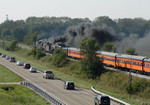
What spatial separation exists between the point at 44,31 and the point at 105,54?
124471mm

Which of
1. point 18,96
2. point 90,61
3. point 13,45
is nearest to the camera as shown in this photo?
point 18,96

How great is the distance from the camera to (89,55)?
5716 cm

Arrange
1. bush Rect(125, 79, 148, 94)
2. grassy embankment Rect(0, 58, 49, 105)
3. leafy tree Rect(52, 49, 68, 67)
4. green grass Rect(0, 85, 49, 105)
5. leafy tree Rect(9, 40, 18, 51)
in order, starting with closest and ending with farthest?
green grass Rect(0, 85, 49, 105) < grassy embankment Rect(0, 58, 49, 105) < bush Rect(125, 79, 148, 94) < leafy tree Rect(52, 49, 68, 67) < leafy tree Rect(9, 40, 18, 51)

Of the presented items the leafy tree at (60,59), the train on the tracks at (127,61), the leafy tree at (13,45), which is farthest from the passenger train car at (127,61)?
the leafy tree at (13,45)

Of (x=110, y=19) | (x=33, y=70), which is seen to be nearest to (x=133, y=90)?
(x=33, y=70)

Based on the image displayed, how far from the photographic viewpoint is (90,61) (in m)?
56.7

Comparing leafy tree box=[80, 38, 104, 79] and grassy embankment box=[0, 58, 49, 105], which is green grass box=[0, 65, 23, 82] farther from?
leafy tree box=[80, 38, 104, 79]

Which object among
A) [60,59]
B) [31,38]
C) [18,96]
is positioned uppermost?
[31,38]

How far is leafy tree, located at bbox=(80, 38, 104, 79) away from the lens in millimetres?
56000

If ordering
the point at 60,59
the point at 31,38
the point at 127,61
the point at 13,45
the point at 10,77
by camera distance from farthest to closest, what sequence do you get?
the point at 31,38, the point at 13,45, the point at 60,59, the point at 10,77, the point at 127,61

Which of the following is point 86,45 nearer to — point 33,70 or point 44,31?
point 33,70

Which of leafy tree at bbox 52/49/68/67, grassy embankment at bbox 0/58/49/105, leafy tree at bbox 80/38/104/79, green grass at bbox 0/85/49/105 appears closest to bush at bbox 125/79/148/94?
leafy tree at bbox 80/38/104/79

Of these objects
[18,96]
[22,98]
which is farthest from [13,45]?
[22,98]

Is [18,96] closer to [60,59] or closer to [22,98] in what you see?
[22,98]
